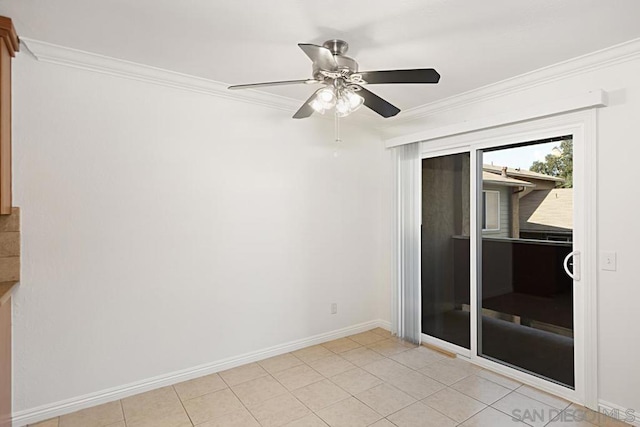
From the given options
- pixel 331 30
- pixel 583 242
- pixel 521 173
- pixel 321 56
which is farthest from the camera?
pixel 521 173

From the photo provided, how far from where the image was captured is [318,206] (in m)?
3.71

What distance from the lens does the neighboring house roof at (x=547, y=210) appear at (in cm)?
265

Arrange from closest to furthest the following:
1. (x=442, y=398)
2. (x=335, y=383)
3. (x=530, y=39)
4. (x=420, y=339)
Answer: (x=530, y=39)
(x=442, y=398)
(x=335, y=383)
(x=420, y=339)

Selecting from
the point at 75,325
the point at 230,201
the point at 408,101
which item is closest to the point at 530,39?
the point at 408,101

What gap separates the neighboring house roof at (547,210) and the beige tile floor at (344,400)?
4.34ft

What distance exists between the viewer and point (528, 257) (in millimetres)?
2957

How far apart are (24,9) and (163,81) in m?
0.94

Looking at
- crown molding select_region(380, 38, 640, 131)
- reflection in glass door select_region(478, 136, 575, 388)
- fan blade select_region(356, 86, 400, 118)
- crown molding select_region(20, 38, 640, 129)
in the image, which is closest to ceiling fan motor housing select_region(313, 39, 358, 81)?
fan blade select_region(356, 86, 400, 118)

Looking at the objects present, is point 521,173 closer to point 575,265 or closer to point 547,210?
point 547,210

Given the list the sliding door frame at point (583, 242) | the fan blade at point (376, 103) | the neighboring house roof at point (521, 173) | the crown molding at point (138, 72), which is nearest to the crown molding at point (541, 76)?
the sliding door frame at point (583, 242)

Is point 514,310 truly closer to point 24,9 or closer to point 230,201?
point 230,201

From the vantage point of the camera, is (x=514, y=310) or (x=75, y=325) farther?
(x=514, y=310)

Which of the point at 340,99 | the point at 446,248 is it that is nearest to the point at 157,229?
the point at 340,99

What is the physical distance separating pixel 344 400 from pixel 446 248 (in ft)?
6.11
